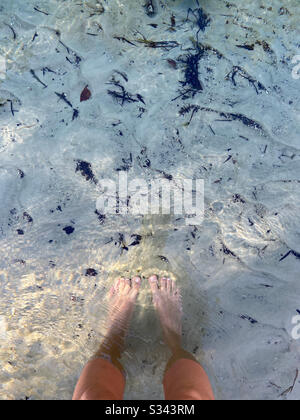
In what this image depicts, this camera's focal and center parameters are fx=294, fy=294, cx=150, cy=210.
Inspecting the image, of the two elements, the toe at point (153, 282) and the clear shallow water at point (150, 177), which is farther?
the toe at point (153, 282)

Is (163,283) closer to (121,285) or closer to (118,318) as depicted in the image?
(121,285)

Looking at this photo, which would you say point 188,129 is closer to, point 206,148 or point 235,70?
point 206,148

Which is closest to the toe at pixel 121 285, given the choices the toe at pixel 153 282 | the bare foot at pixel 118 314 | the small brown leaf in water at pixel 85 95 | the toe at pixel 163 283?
the bare foot at pixel 118 314

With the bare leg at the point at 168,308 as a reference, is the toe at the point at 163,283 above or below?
above

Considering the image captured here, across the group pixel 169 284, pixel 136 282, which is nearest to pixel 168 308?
pixel 169 284

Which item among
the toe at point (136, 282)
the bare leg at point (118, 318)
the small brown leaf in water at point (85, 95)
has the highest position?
the small brown leaf in water at point (85, 95)

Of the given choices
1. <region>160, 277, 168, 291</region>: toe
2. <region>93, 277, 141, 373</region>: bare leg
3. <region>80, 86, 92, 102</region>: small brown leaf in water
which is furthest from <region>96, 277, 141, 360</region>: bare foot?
<region>80, 86, 92, 102</region>: small brown leaf in water

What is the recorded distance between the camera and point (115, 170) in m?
2.91

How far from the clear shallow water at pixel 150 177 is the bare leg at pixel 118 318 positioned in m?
0.10

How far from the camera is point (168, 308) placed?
297 centimetres

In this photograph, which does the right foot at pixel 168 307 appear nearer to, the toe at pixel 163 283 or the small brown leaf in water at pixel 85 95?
the toe at pixel 163 283

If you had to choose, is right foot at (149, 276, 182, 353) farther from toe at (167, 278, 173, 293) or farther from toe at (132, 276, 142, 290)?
toe at (132, 276, 142, 290)

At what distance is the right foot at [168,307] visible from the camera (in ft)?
9.59
